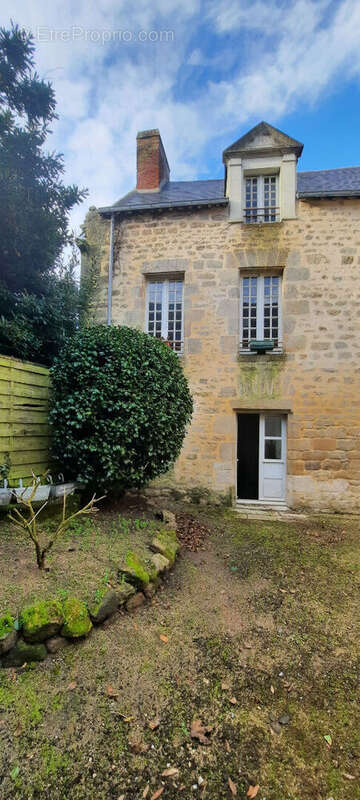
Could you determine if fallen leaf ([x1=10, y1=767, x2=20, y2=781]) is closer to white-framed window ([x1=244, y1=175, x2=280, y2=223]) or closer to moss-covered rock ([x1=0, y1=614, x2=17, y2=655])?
moss-covered rock ([x1=0, y1=614, x2=17, y2=655])

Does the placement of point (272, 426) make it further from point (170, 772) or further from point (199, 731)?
point (170, 772)

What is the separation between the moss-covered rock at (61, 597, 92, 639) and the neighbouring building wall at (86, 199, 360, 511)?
444cm

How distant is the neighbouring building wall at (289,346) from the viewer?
21.9ft

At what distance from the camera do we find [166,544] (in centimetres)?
406

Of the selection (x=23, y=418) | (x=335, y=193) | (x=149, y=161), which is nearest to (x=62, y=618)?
(x=23, y=418)

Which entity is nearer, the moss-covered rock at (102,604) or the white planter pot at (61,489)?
the moss-covered rock at (102,604)

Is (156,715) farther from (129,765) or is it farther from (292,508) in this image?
(292,508)

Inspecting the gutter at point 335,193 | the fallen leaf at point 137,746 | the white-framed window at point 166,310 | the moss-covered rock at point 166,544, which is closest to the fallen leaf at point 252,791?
the fallen leaf at point 137,746

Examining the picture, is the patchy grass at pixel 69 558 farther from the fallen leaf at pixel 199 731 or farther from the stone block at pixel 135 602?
the fallen leaf at pixel 199 731

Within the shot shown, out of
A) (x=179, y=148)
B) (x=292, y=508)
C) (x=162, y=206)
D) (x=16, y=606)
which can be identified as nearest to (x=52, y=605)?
(x=16, y=606)

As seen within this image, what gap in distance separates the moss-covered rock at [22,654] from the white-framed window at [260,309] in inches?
238

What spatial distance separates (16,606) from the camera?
2469 mm

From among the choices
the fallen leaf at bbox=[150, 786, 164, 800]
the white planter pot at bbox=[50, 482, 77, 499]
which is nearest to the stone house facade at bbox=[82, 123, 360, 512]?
the white planter pot at bbox=[50, 482, 77, 499]

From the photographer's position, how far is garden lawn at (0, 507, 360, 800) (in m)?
1.76
